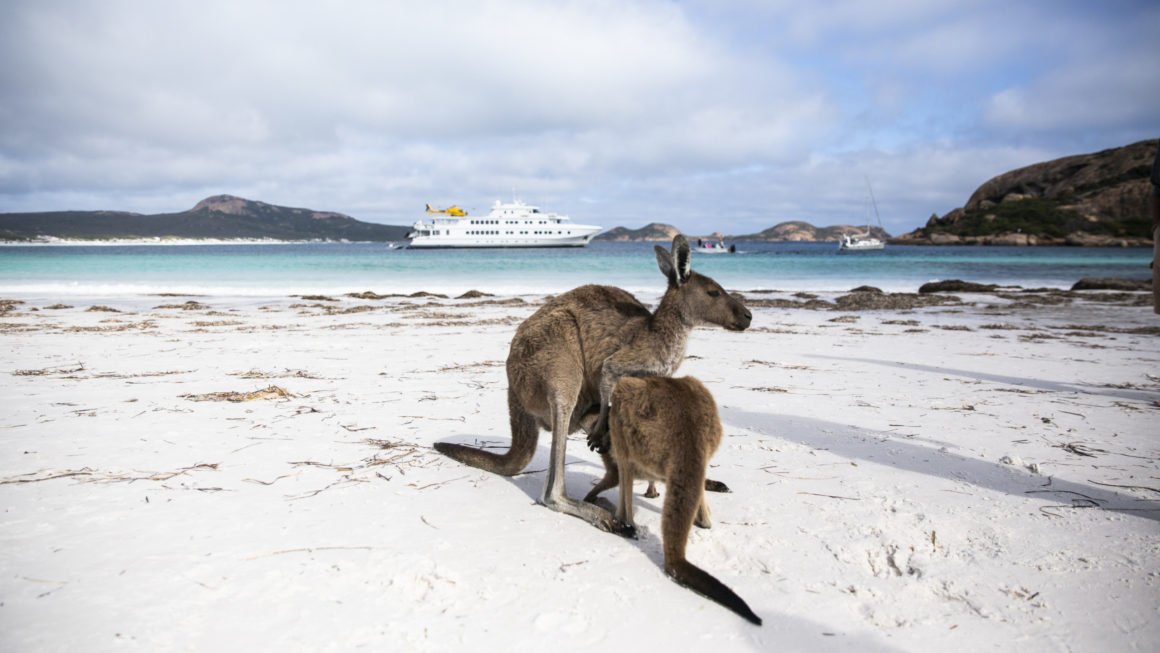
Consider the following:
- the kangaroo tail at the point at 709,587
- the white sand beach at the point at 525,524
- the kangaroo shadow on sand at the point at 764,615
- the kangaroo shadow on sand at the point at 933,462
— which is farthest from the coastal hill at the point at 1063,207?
the kangaroo tail at the point at 709,587

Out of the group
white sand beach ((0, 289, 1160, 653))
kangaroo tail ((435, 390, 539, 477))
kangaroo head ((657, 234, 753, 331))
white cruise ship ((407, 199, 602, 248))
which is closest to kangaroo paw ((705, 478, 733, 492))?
white sand beach ((0, 289, 1160, 653))

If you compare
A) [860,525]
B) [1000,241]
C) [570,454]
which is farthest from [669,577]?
[1000,241]

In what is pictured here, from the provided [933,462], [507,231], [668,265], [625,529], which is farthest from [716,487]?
[507,231]

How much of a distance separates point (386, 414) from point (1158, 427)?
519 centimetres

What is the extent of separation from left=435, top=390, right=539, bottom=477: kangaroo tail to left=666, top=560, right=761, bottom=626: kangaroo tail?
104cm

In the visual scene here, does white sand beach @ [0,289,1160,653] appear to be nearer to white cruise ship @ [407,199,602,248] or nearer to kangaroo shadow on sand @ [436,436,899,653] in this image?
kangaroo shadow on sand @ [436,436,899,653]

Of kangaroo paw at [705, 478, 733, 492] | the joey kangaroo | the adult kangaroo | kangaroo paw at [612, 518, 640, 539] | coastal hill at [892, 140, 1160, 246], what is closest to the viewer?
the joey kangaroo

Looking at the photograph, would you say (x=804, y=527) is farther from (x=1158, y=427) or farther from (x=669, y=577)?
(x=1158, y=427)

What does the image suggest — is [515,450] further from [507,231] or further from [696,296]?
[507,231]

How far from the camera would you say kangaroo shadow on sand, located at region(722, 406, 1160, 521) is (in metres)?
2.68

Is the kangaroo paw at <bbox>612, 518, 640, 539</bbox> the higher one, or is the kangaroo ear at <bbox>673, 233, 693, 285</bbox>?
the kangaroo ear at <bbox>673, 233, 693, 285</bbox>

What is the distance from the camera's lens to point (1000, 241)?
67.4 metres

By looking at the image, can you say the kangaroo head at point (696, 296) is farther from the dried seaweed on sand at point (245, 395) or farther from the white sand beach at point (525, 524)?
the dried seaweed on sand at point (245, 395)

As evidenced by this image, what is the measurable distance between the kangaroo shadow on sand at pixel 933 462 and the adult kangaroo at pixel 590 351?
4.21 ft
